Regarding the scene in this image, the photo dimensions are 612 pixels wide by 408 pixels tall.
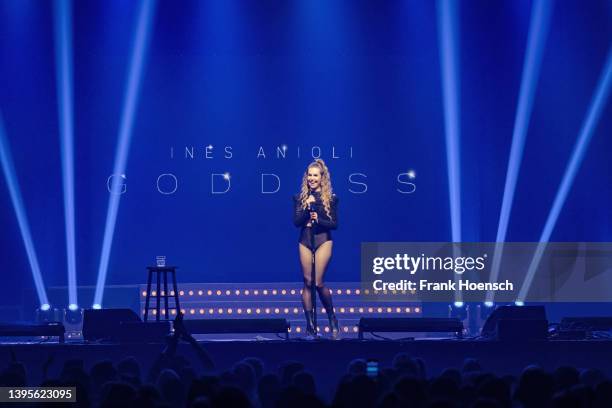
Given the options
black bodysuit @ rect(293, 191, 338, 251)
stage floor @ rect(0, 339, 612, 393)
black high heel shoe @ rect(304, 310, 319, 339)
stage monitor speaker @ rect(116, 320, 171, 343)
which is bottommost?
stage floor @ rect(0, 339, 612, 393)

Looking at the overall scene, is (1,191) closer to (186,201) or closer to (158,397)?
(186,201)

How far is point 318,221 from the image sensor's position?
34.8ft

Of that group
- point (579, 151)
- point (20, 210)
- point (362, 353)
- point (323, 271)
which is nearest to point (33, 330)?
point (323, 271)

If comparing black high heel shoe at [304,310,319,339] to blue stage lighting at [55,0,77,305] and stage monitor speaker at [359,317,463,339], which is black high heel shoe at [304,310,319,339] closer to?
stage monitor speaker at [359,317,463,339]

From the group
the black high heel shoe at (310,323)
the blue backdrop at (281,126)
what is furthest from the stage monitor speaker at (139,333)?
the blue backdrop at (281,126)

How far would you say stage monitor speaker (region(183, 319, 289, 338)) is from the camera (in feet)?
32.7

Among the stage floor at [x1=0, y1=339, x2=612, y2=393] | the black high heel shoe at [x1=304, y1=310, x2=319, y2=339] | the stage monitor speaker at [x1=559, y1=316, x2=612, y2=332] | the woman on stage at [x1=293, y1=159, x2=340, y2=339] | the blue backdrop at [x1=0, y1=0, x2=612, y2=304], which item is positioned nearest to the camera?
the stage floor at [x1=0, y1=339, x2=612, y2=393]

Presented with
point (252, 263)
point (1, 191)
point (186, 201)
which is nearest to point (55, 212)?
point (1, 191)

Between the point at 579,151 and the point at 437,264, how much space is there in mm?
2737

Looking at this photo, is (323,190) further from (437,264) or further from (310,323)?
(437,264)

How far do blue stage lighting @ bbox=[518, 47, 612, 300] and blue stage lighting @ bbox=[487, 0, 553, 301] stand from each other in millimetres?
577

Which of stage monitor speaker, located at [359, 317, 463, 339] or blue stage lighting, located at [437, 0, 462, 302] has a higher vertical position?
blue stage lighting, located at [437, 0, 462, 302]

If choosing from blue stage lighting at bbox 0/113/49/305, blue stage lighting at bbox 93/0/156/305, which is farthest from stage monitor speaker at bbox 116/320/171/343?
blue stage lighting at bbox 0/113/49/305

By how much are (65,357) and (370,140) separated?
6986 mm
